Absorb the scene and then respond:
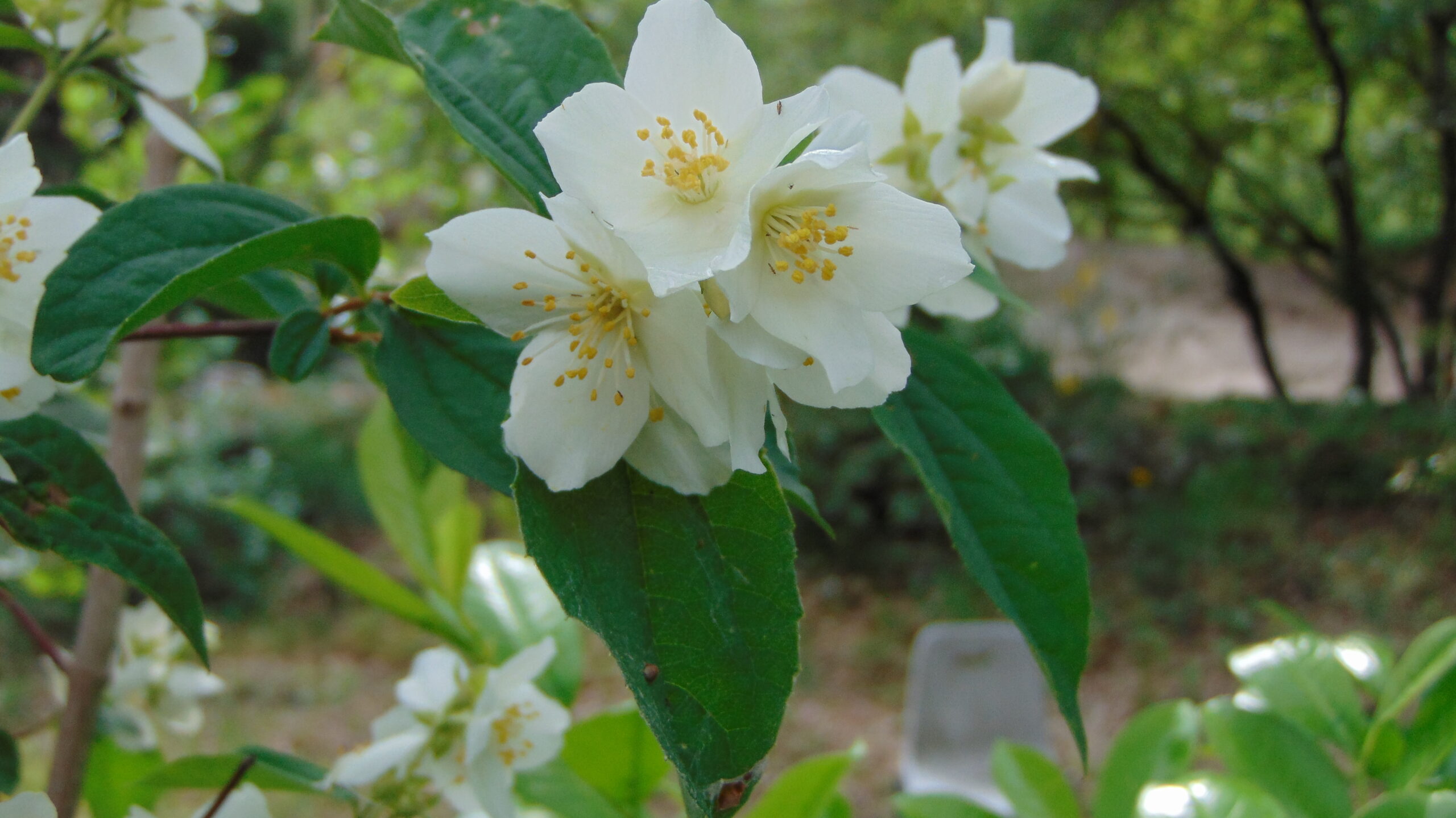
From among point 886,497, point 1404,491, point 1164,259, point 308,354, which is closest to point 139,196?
point 308,354

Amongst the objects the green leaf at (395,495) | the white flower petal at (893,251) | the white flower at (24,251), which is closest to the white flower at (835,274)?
the white flower petal at (893,251)

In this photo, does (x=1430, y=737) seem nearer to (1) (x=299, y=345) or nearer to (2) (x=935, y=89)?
(2) (x=935, y=89)

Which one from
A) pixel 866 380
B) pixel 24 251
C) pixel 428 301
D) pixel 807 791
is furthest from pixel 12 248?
pixel 807 791

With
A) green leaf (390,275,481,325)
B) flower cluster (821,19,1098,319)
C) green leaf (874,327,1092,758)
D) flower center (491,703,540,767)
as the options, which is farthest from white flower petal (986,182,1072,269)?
flower center (491,703,540,767)

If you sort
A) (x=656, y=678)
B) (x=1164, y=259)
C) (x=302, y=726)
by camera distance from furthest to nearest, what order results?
(x=1164, y=259) → (x=302, y=726) → (x=656, y=678)

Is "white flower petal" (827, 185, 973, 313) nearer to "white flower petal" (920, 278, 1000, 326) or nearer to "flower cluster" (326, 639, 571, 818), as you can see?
"white flower petal" (920, 278, 1000, 326)

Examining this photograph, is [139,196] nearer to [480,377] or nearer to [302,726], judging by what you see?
[480,377]
